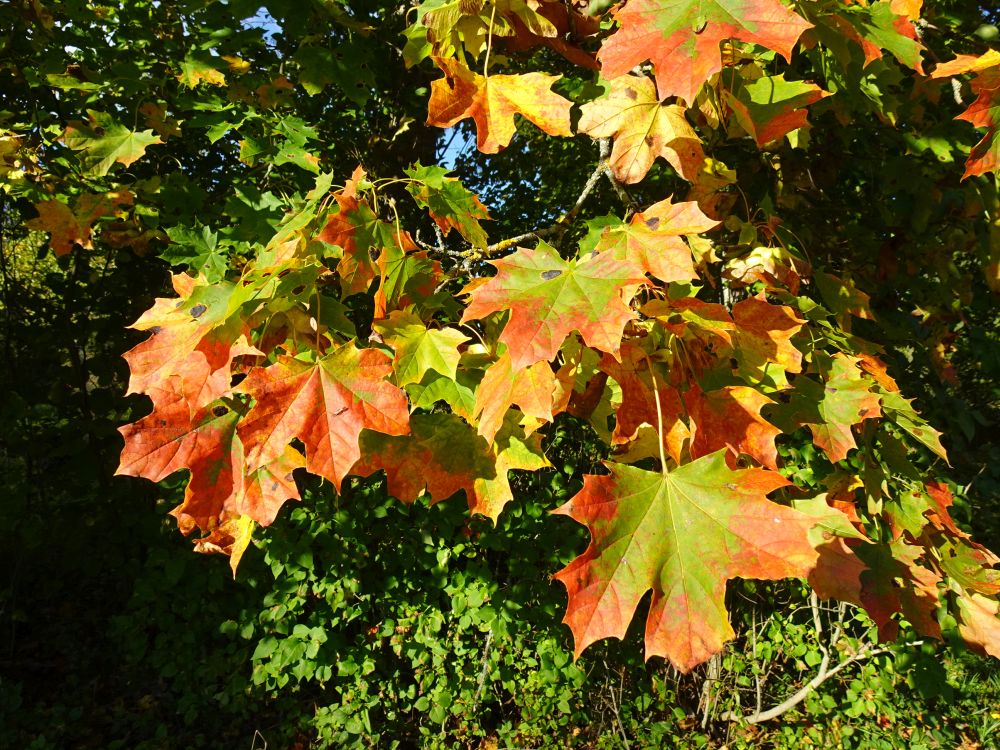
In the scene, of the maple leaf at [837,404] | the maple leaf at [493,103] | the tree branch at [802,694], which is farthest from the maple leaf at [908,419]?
the tree branch at [802,694]

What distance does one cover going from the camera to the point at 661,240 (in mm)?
1217

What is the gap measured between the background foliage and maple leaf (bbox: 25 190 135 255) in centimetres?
5

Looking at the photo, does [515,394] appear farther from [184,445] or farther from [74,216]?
[74,216]

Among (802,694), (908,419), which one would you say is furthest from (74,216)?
(802,694)

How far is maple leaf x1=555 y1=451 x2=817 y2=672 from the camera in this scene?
105 centimetres

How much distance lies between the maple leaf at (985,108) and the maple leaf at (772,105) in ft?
1.18

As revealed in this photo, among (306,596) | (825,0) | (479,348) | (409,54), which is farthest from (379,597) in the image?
(825,0)

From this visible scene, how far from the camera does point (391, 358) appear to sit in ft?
4.18

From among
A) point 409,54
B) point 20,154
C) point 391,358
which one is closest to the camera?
point 391,358

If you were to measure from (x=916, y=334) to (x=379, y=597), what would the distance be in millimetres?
3070

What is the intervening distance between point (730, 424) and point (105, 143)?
2.53 metres

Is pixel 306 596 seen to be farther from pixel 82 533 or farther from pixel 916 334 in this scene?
pixel 916 334

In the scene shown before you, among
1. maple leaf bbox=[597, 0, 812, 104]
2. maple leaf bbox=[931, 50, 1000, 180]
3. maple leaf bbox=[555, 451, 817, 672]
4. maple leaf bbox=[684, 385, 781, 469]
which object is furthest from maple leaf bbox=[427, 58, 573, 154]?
maple leaf bbox=[931, 50, 1000, 180]

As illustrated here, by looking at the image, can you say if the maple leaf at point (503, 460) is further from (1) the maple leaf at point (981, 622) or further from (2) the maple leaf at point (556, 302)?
(1) the maple leaf at point (981, 622)
